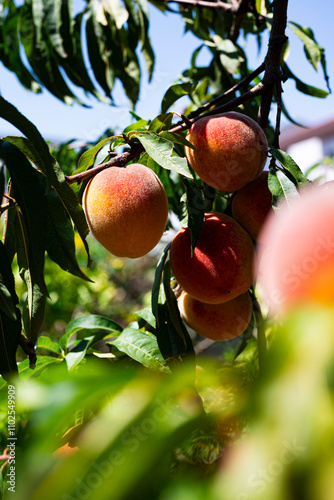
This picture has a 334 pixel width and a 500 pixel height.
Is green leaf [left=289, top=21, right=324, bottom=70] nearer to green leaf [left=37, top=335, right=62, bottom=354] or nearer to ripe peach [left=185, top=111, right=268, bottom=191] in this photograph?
ripe peach [left=185, top=111, right=268, bottom=191]

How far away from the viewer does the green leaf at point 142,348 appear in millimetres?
673

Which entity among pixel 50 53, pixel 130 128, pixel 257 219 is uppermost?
pixel 50 53

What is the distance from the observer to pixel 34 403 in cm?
15

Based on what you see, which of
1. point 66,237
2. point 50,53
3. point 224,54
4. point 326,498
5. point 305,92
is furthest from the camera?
point 50,53

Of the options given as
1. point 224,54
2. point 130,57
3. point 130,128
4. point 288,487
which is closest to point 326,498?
point 288,487

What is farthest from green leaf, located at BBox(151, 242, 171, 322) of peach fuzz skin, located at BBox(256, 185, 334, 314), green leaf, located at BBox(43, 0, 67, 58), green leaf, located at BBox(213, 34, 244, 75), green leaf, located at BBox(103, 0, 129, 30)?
green leaf, located at BBox(43, 0, 67, 58)

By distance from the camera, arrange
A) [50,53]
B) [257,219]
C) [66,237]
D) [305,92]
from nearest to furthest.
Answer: [66,237], [257,219], [305,92], [50,53]

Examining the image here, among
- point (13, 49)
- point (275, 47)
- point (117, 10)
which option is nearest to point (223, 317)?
point (275, 47)

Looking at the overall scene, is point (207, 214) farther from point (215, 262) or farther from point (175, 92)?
point (175, 92)

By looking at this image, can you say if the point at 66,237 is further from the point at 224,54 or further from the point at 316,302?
the point at 224,54

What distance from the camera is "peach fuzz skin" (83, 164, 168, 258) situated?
0.62 m

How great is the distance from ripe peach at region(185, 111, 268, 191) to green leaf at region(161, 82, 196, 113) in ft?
0.65

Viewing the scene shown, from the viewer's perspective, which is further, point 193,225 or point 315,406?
point 193,225

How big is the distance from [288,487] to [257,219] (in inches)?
22.9
